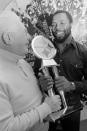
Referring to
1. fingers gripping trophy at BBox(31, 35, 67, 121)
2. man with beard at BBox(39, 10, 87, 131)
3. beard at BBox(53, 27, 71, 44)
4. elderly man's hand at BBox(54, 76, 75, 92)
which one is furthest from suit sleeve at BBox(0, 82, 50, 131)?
beard at BBox(53, 27, 71, 44)

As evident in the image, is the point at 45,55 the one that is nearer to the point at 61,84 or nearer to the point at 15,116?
the point at 61,84

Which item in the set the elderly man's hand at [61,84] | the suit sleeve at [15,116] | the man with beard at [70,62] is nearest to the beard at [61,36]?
the man with beard at [70,62]

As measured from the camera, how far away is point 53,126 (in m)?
1.75

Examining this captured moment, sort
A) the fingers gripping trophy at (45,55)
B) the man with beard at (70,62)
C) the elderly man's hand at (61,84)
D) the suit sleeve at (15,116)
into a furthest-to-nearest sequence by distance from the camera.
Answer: the man with beard at (70,62) → the elderly man's hand at (61,84) → the fingers gripping trophy at (45,55) → the suit sleeve at (15,116)

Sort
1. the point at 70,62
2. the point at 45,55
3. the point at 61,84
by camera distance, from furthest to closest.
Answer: the point at 70,62, the point at 61,84, the point at 45,55

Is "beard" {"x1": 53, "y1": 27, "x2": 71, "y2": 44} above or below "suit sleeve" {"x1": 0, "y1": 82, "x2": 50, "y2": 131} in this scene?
above

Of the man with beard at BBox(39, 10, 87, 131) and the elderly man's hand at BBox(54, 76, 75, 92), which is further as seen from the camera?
the man with beard at BBox(39, 10, 87, 131)

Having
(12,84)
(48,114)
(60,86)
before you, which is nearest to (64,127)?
(60,86)

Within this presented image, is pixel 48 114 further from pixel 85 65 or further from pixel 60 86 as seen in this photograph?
pixel 85 65

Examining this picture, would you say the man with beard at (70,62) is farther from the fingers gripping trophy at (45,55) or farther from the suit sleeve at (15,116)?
the suit sleeve at (15,116)

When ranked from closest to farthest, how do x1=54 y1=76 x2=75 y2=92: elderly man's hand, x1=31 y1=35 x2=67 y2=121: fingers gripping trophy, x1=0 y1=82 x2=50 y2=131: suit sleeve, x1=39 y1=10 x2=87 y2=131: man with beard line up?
x1=0 y1=82 x2=50 y2=131: suit sleeve < x1=31 y1=35 x2=67 y2=121: fingers gripping trophy < x1=54 y1=76 x2=75 y2=92: elderly man's hand < x1=39 y1=10 x2=87 y2=131: man with beard

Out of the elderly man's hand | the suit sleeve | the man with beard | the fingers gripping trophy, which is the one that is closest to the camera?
the suit sleeve

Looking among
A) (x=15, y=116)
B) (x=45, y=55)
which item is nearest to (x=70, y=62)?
(x=45, y=55)

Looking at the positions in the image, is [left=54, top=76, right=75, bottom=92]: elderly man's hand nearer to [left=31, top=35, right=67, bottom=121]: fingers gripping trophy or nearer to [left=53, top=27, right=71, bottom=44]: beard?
[left=31, top=35, right=67, bottom=121]: fingers gripping trophy
